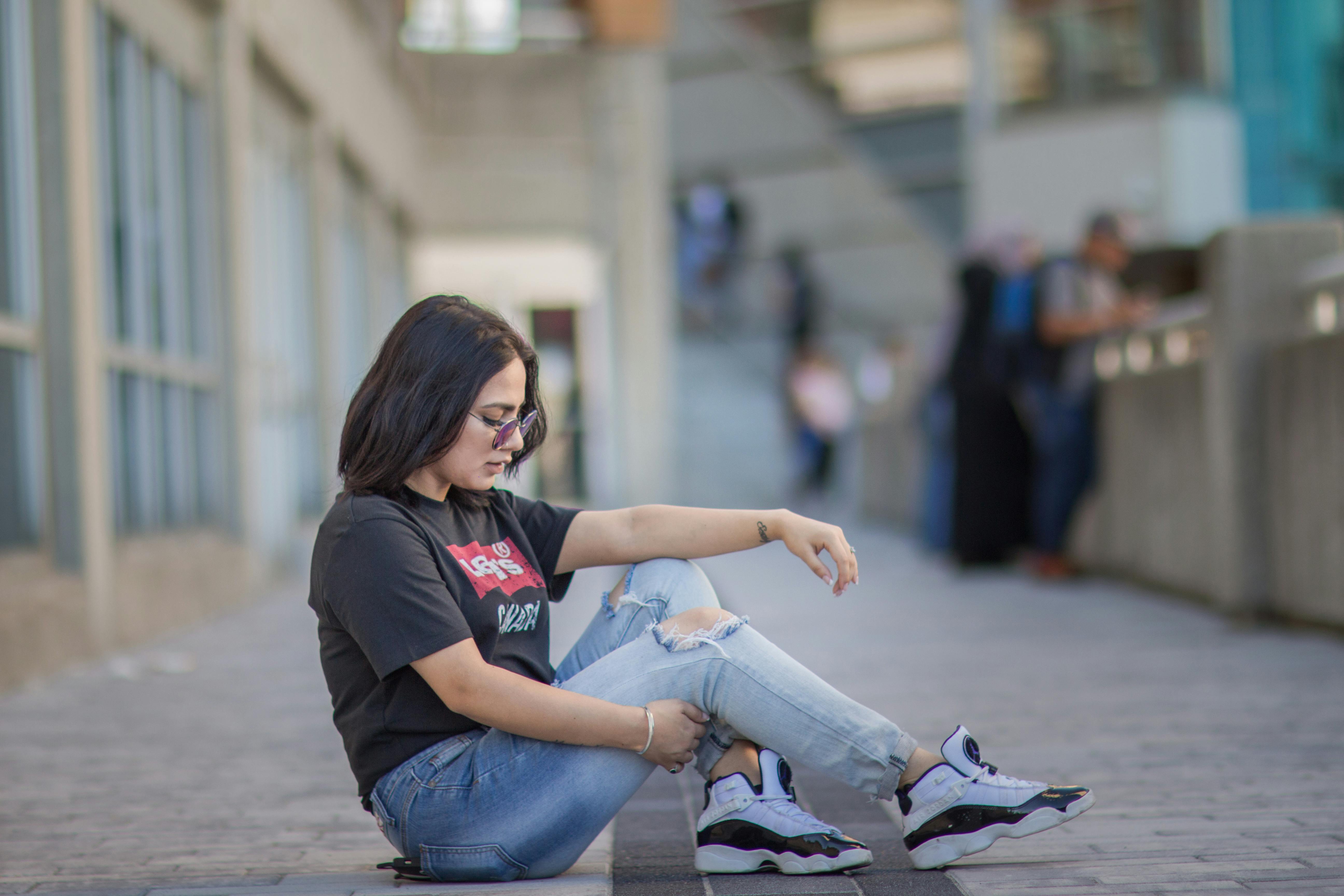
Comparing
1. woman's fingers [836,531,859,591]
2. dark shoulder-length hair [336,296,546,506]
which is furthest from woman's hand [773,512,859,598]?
dark shoulder-length hair [336,296,546,506]

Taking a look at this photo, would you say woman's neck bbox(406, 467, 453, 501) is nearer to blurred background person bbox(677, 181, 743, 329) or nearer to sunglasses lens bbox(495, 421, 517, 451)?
sunglasses lens bbox(495, 421, 517, 451)

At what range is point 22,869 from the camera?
2.80 m

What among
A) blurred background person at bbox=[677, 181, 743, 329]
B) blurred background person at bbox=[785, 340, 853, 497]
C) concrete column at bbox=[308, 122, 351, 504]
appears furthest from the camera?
blurred background person at bbox=[677, 181, 743, 329]

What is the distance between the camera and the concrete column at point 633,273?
55.5ft

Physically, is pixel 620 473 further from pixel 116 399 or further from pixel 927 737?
pixel 927 737

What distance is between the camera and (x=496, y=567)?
2.56m

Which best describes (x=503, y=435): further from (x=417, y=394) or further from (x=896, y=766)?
(x=896, y=766)

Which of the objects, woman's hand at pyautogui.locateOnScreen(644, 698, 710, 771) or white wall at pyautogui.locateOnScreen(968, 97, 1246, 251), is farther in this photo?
white wall at pyautogui.locateOnScreen(968, 97, 1246, 251)

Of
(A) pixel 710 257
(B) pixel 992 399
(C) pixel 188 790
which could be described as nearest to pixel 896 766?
(C) pixel 188 790

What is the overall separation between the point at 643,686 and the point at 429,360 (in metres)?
0.66

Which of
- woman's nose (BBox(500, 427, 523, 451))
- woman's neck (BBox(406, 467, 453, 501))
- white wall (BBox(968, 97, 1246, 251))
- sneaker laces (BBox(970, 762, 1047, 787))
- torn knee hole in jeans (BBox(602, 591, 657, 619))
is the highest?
white wall (BBox(968, 97, 1246, 251))

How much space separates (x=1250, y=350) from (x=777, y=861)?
4212 millimetres

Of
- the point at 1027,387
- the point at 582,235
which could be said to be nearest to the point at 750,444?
the point at 582,235

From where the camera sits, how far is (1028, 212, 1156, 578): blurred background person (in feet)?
25.5
